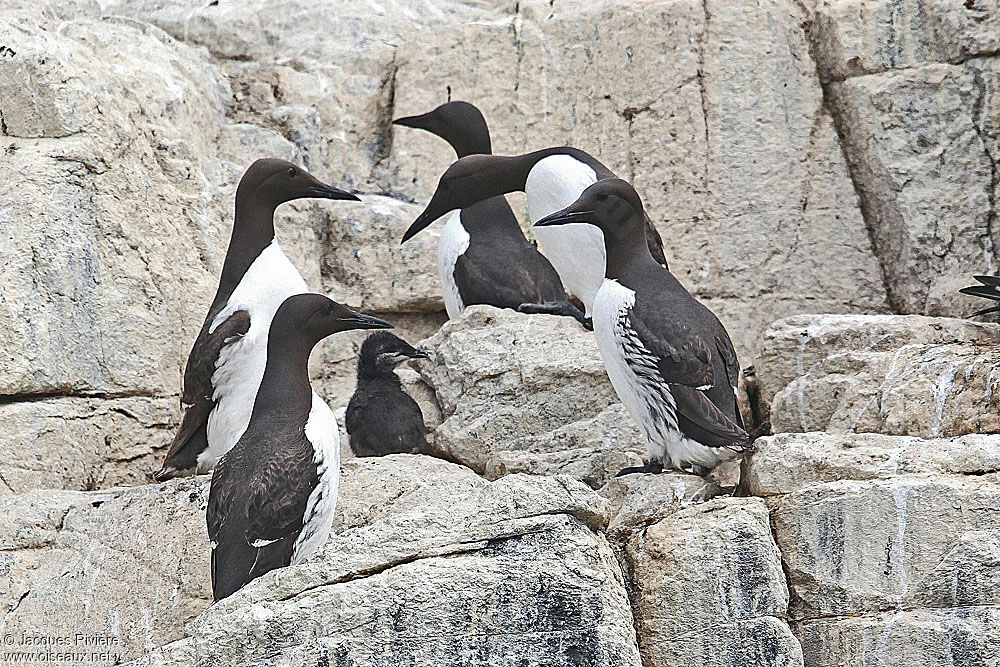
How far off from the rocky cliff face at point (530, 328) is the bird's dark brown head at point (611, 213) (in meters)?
0.78

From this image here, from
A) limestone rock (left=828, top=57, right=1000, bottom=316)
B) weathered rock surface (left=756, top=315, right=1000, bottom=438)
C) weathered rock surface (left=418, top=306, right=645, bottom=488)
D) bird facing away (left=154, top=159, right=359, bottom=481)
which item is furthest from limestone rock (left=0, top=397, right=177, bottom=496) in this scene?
limestone rock (left=828, top=57, right=1000, bottom=316)

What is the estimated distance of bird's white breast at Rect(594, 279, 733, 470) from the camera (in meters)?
4.81

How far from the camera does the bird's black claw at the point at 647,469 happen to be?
4873 millimetres

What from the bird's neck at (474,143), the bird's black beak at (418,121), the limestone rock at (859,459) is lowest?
the limestone rock at (859,459)

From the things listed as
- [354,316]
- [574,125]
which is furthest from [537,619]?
[574,125]

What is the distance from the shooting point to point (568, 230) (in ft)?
21.3

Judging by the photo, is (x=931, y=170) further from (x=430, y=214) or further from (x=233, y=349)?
(x=233, y=349)

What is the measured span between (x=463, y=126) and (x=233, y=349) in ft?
7.33

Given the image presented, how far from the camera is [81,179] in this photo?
6.17 meters

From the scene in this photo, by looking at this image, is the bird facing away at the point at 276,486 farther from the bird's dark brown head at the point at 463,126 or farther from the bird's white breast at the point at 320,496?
the bird's dark brown head at the point at 463,126

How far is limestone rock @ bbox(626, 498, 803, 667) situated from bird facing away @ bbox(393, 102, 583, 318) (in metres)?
2.42

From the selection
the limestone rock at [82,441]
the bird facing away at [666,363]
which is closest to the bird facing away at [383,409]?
the limestone rock at [82,441]

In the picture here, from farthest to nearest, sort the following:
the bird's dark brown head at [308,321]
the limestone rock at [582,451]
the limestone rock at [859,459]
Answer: the limestone rock at [582,451] → the bird's dark brown head at [308,321] → the limestone rock at [859,459]

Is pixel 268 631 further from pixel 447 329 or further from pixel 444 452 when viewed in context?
pixel 447 329
